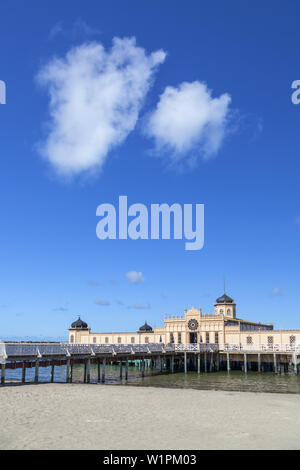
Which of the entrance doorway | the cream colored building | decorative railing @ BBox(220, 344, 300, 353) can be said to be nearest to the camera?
decorative railing @ BBox(220, 344, 300, 353)

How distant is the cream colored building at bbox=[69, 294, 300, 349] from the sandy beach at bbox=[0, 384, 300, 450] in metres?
31.5

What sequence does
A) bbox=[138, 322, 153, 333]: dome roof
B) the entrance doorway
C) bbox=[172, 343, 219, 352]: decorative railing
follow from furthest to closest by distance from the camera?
1. bbox=[138, 322, 153, 333]: dome roof
2. the entrance doorway
3. bbox=[172, 343, 219, 352]: decorative railing

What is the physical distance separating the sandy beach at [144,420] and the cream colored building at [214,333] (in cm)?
3145

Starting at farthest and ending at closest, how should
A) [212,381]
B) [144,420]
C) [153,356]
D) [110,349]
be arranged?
[153,356] → [110,349] → [212,381] → [144,420]

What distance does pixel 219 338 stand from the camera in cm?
5912

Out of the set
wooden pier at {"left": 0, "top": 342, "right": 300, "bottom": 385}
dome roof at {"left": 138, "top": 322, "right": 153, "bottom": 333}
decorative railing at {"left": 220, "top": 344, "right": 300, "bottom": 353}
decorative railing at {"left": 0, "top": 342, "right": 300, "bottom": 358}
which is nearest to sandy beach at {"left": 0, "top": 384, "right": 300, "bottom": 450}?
decorative railing at {"left": 0, "top": 342, "right": 300, "bottom": 358}

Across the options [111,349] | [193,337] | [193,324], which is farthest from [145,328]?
[111,349]

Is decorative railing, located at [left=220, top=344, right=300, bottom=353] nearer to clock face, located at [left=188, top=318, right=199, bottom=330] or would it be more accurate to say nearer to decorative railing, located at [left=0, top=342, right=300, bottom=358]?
decorative railing, located at [left=0, top=342, right=300, bottom=358]

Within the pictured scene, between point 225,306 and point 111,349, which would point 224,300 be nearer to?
point 225,306

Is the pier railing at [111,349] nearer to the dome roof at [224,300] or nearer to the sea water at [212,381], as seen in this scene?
the sea water at [212,381]

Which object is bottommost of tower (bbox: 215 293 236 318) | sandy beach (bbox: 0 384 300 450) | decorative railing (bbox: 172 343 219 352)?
sandy beach (bbox: 0 384 300 450)

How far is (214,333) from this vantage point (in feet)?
196

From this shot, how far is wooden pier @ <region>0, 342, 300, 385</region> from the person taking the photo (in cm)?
3206

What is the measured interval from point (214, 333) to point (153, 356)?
13.9 metres
